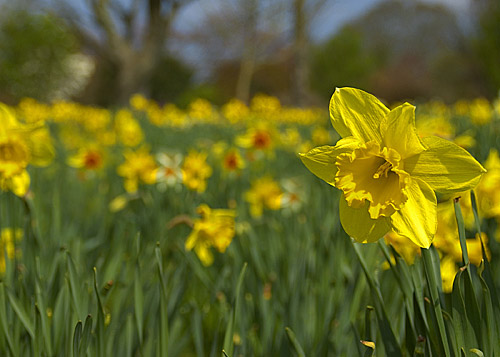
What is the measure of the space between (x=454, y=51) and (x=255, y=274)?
2327 cm

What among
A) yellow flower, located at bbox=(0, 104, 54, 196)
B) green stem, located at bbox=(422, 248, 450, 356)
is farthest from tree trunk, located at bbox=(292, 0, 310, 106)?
green stem, located at bbox=(422, 248, 450, 356)

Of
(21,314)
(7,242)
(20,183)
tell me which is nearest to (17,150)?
(20,183)

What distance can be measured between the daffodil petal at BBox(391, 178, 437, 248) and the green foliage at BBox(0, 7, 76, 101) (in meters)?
15.7

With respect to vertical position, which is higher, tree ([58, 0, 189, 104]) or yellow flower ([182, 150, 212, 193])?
tree ([58, 0, 189, 104])

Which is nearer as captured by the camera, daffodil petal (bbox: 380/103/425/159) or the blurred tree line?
daffodil petal (bbox: 380/103/425/159)

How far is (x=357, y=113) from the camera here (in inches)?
23.9

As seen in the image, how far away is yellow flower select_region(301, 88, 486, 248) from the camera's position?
1.86ft

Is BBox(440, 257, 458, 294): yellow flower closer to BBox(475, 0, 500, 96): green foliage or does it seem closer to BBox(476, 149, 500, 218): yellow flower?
BBox(476, 149, 500, 218): yellow flower

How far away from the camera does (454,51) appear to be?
2180cm

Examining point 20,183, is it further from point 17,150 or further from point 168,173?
point 168,173

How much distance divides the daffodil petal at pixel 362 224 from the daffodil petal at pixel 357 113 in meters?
0.09

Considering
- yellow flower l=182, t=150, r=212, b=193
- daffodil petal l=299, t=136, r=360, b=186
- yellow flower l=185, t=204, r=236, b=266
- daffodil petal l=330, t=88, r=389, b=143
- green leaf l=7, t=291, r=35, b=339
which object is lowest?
green leaf l=7, t=291, r=35, b=339

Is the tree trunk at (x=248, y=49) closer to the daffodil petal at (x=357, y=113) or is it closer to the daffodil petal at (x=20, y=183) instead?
the daffodil petal at (x=20, y=183)

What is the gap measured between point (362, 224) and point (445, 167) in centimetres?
12
